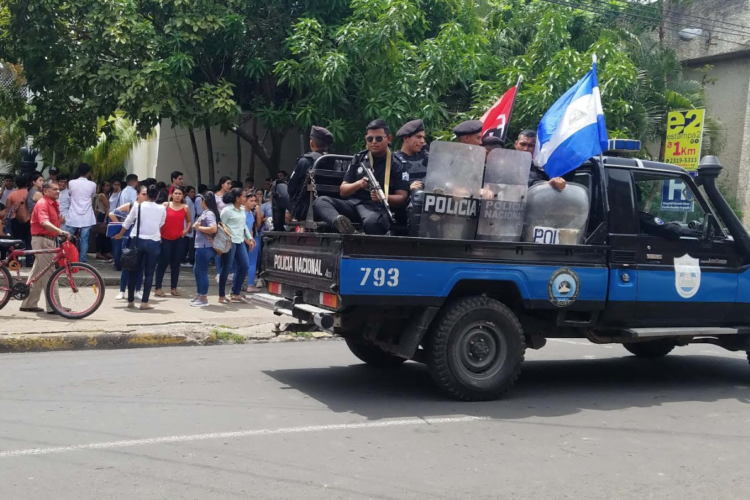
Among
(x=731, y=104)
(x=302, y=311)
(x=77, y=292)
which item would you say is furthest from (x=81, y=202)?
(x=731, y=104)

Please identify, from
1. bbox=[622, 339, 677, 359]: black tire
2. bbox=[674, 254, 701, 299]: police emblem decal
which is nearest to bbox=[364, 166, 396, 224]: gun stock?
bbox=[674, 254, 701, 299]: police emblem decal

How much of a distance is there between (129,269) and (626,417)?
21.7ft

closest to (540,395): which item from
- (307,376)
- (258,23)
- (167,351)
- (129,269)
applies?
(307,376)

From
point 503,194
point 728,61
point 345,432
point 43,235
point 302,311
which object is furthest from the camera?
point 728,61

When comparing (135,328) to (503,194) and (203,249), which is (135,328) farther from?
(503,194)

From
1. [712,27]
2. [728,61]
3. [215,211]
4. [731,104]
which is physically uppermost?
[712,27]

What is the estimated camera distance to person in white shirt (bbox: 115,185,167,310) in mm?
9992

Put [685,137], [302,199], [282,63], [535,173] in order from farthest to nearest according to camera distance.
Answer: [685,137]
[282,63]
[302,199]
[535,173]

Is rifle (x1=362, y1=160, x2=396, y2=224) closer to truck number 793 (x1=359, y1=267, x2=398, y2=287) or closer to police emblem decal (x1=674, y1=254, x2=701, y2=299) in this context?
truck number 793 (x1=359, y1=267, x2=398, y2=287)

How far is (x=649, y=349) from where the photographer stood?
26.9 feet

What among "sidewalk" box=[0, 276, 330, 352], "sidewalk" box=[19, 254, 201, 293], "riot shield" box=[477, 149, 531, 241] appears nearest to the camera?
"riot shield" box=[477, 149, 531, 241]

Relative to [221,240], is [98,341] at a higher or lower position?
lower

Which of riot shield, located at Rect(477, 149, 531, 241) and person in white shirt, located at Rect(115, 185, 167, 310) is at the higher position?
riot shield, located at Rect(477, 149, 531, 241)

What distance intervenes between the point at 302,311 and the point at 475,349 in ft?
4.68
